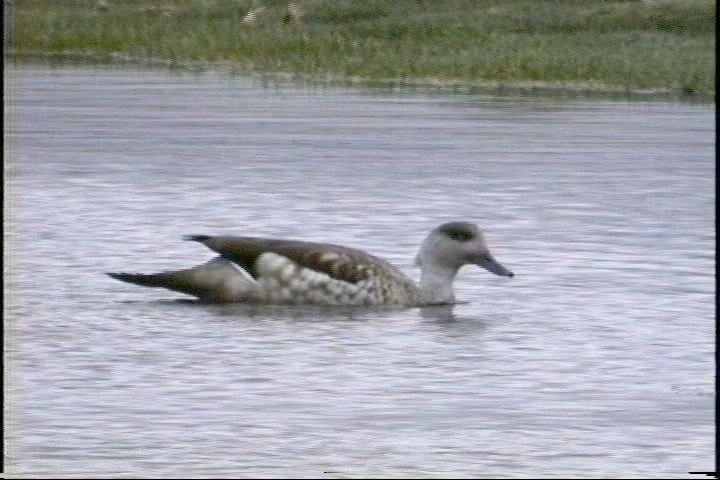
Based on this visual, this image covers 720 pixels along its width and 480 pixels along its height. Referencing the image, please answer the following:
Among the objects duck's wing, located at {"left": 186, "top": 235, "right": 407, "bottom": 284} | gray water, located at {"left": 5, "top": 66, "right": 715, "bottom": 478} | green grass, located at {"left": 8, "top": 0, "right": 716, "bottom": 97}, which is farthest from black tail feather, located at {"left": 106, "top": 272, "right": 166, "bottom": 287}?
green grass, located at {"left": 8, "top": 0, "right": 716, "bottom": 97}

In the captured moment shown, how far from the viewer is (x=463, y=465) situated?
944cm

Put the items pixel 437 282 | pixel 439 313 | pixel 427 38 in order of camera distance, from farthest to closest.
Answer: pixel 427 38 → pixel 437 282 → pixel 439 313

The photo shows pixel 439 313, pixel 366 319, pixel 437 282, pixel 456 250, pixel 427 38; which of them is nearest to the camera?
pixel 366 319

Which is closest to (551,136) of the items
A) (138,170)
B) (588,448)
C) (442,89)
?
(138,170)

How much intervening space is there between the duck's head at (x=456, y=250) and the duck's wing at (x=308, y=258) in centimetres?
20

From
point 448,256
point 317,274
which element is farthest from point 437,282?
point 317,274

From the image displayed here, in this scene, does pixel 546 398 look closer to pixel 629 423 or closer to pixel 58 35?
pixel 629 423

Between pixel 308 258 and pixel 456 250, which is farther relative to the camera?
pixel 456 250

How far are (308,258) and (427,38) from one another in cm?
3278

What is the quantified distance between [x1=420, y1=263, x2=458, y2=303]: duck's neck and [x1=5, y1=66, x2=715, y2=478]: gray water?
15cm

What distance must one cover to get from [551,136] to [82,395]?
1870 cm

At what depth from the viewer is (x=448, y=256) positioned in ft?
47.7

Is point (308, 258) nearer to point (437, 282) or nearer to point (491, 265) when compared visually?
point (437, 282)

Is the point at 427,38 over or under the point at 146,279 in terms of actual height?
over
